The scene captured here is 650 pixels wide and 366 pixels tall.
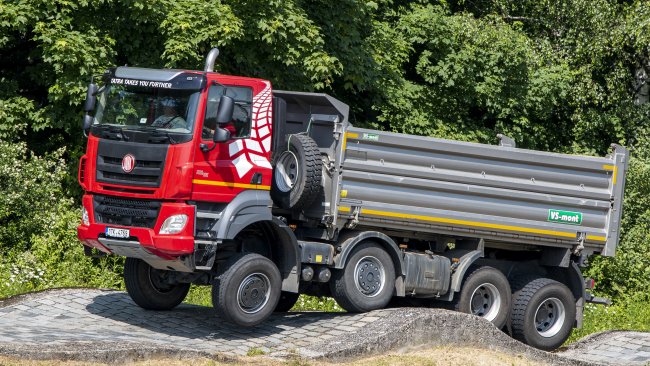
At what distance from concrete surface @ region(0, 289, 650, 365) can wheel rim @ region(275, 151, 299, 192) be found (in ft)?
5.66

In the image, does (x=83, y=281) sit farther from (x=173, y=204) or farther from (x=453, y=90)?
(x=453, y=90)

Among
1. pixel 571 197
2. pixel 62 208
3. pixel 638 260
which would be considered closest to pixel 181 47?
pixel 62 208

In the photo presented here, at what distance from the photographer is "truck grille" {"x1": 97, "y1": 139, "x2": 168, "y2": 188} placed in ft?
41.9

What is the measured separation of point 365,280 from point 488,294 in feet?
6.47

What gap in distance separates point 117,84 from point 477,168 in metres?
4.55

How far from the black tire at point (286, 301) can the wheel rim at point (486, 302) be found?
237cm

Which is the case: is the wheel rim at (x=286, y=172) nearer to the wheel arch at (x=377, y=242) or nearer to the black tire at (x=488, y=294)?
the wheel arch at (x=377, y=242)

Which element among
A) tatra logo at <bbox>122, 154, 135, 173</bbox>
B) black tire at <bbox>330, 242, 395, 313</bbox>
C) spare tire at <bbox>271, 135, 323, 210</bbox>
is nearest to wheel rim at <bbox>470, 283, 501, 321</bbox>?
black tire at <bbox>330, 242, 395, 313</bbox>

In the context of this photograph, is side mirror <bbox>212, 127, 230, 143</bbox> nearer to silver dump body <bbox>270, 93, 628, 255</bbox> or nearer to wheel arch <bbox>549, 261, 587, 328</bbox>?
silver dump body <bbox>270, 93, 628, 255</bbox>

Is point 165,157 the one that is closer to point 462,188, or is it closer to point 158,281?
point 158,281

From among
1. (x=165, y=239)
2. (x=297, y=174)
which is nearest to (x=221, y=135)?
(x=165, y=239)

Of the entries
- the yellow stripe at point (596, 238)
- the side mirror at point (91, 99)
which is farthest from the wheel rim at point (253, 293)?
the yellow stripe at point (596, 238)

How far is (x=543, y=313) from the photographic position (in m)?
15.7

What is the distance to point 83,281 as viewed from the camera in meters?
18.6
